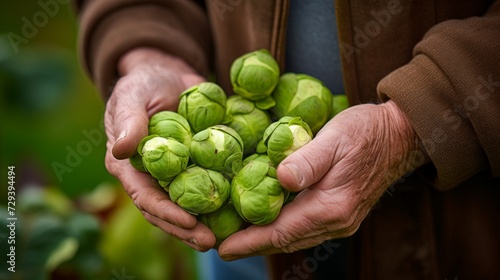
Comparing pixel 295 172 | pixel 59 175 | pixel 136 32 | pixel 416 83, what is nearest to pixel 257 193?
pixel 295 172

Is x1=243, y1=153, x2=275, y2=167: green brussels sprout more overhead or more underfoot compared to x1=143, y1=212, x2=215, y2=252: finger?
more overhead

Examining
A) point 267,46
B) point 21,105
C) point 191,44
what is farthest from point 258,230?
point 21,105

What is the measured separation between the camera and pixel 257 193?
3.59 ft

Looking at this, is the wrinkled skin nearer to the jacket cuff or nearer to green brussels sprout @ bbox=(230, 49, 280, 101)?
the jacket cuff

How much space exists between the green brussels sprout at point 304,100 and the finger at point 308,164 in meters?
0.12

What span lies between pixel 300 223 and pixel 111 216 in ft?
3.27

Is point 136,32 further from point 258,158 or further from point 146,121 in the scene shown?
point 258,158

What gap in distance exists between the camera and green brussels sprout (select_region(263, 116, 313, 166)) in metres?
1.13

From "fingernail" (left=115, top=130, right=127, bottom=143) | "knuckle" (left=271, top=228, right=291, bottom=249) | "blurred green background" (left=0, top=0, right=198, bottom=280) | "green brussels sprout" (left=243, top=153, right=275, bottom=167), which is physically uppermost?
"fingernail" (left=115, top=130, right=127, bottom=143)

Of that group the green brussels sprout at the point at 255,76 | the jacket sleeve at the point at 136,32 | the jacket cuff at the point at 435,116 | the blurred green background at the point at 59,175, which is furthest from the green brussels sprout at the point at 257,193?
the blurred green background at the point at 59,175

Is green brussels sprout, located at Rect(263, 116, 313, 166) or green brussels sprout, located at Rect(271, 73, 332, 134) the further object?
green brussels sprout, located at Rect(271, 73, 332, 134)

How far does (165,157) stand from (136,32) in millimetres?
598

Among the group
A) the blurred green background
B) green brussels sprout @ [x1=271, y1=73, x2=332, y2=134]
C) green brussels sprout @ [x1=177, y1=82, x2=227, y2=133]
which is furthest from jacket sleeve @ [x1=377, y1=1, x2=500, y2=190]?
the blurred green background

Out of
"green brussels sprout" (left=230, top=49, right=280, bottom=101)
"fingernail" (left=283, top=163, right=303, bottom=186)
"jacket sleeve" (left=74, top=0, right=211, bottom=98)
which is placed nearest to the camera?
"fingernail" (left=283, top=163, right=303, bottom=186)
